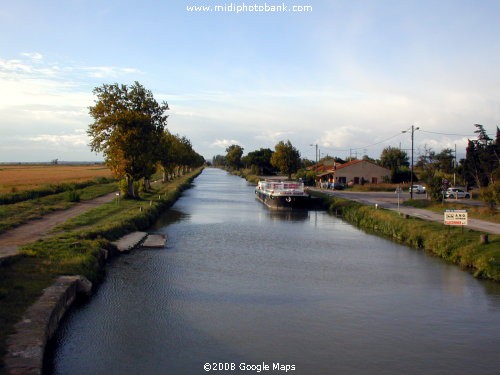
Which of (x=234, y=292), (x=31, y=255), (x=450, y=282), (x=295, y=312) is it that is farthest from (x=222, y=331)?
(x=450, y=282)

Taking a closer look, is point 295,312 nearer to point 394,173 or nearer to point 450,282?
point 450,282

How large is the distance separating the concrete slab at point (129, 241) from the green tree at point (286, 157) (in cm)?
6373

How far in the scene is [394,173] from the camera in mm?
78250

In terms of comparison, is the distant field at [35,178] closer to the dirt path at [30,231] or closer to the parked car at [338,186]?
the dirt path at [30,231]

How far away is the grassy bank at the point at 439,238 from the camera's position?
21.6 meters

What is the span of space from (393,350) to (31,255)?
44.9 ft

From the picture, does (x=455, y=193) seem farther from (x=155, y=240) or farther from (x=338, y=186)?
(x=155, y=240)

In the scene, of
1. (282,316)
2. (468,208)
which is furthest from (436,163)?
(282,316)

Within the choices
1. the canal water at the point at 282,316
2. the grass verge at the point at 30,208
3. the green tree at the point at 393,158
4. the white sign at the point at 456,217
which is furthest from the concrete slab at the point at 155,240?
the green tree at the point at 393,158

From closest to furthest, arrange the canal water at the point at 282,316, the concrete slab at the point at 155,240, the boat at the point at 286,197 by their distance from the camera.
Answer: the canal water at the point at 282,316, the concrete slab at the point at 155,240, the boat at the point at 286,197

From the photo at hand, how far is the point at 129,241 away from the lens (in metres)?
27.5

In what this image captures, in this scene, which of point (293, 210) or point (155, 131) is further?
point (293, 210)

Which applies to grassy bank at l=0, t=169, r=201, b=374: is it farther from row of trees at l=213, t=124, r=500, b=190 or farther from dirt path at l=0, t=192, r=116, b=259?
row of trees at l=213, t=124, r=500, b=190

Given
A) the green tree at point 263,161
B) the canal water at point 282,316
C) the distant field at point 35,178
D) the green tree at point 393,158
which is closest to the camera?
the canal water at point 282,316
